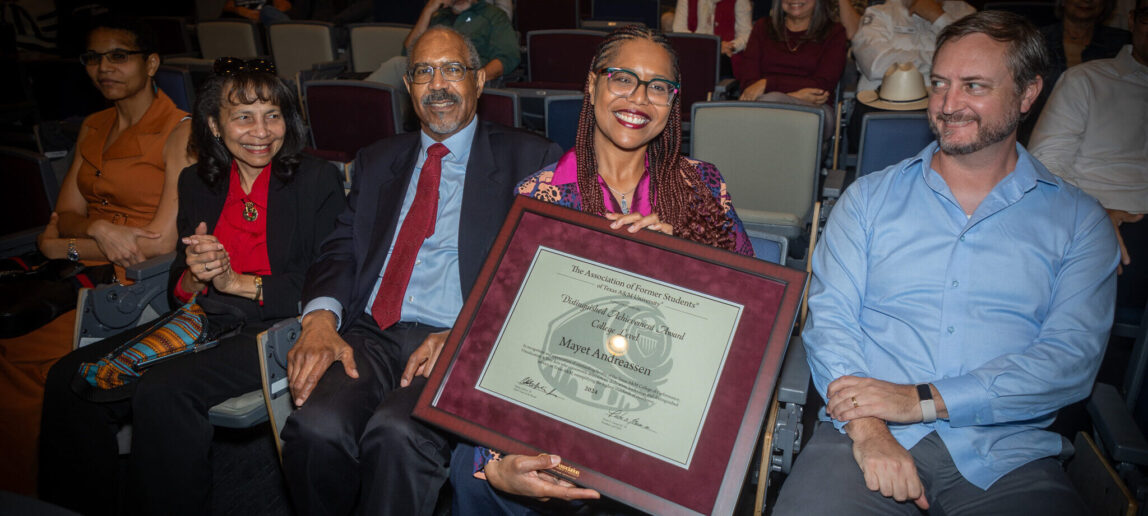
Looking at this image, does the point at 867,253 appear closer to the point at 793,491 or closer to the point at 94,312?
the point at 793,491

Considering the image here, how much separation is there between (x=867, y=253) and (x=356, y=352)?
1.63 m

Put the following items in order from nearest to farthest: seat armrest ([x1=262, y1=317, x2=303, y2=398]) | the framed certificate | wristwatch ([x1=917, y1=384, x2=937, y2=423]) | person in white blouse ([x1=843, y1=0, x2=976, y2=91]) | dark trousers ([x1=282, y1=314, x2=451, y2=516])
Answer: the framed certificate, wristwatch ([x1=917, y1=384, x2=937, y2=423]), dark trousers ([x1=282, y1=314, x2=451, y2=516]), seat armrest ([x1=262, y1=317, x2=303, y2=398]), person in white blouse ([x1=843, y1=0, x2=976, y2=91])

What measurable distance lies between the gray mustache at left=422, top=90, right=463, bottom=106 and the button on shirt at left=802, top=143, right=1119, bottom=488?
52.8 inches

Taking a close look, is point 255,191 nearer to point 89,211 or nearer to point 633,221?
point 89,211

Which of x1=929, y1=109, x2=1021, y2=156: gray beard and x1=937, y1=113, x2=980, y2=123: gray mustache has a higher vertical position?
x1=937, y1=113, x2=980, y2=123: gray mustache

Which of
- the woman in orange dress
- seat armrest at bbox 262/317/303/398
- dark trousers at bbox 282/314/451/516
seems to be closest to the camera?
dark trousers at bbox 282/314/451/516

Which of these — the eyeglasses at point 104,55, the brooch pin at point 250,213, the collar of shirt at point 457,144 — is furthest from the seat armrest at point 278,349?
the eyeglasses at point 104,55

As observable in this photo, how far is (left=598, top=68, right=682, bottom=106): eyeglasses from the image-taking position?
1933 mm

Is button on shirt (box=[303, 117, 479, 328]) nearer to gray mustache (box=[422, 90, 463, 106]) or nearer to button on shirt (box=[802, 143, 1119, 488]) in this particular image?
gray mustache (box=[422, 90, 463, 106])

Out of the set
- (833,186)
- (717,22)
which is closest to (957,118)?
(833,186)

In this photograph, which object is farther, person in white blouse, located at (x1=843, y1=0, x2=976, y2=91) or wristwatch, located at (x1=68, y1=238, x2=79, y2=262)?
person in white blouse, located at (x1=843, y1=0, x2=976, y2=91)

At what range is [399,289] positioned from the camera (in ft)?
7.34

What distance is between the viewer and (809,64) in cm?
451

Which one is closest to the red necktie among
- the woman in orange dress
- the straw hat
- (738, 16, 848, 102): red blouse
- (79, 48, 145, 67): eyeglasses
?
the woman in orange dress
